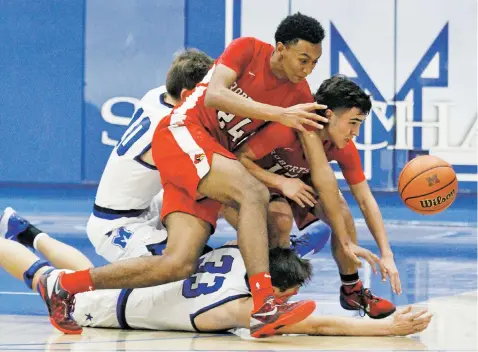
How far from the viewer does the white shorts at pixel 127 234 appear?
5801 mm

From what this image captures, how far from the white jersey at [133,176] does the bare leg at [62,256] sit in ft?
1.05

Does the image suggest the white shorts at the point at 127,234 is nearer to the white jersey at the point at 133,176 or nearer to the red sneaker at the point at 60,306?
the white jersey at the point at 133,176

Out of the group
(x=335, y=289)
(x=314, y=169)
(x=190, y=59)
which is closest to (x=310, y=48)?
(x=314, y=169)

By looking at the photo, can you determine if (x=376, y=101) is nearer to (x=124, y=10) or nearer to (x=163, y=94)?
(x=124, y=10)

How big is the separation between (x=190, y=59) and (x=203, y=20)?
5523 mm

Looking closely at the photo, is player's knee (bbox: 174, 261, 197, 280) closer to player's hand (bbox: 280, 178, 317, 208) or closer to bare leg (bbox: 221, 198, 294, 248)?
bare leg (bbox: 221, 198, 294, 248)

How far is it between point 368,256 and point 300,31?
1.17 meters

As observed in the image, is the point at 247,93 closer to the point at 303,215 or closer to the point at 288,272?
the point at 303,215

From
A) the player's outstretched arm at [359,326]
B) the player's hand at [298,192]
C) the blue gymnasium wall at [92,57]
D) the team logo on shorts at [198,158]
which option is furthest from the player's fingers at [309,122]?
the blue gymnasium wall at [92,57]

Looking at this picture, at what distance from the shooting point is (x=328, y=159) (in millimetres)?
5777

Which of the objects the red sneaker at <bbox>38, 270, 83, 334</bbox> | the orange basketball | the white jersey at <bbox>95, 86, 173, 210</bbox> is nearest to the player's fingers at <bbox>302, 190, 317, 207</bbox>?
the orange basketball

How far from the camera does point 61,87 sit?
39.0 feet

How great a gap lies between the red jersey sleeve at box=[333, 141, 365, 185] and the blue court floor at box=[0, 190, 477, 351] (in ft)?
2.50

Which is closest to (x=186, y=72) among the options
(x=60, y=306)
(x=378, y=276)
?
(x=60, y=306)
